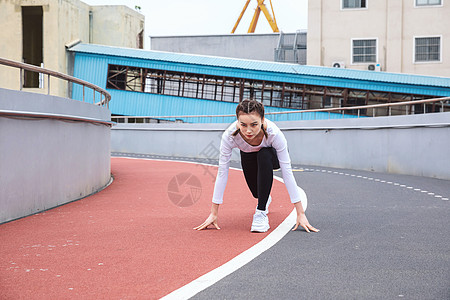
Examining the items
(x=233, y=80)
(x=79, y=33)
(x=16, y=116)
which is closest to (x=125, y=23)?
(x=79, y=33)

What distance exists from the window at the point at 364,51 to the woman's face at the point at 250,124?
2968 cm

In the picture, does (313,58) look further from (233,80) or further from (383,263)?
(383,263)

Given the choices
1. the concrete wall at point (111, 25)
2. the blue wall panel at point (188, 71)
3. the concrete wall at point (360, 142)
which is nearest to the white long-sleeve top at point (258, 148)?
the concrete wall at point (360, 142)

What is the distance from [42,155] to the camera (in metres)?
7.26

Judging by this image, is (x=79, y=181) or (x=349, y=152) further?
(x=349, y=152)

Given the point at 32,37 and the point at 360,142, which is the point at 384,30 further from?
the point at 32,37

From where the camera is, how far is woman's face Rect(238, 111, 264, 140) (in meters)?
5.24

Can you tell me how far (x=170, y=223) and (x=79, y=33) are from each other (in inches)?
1333

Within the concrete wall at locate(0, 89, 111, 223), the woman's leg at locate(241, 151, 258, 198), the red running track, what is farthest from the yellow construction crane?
the woman's leg at locate(241, 151, 258, 198)

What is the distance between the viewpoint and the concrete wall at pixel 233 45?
41.2 m

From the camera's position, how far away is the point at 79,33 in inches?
1474

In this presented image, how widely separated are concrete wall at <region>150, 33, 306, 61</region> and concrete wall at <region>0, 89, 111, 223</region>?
32.3m

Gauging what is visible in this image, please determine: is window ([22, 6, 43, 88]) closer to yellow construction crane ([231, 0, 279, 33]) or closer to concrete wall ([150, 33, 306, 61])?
concrete wall ([150, 33, 306, 61])

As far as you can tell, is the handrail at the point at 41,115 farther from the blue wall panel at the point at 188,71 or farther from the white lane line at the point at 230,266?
the blue wall panel at the point at 188,71
